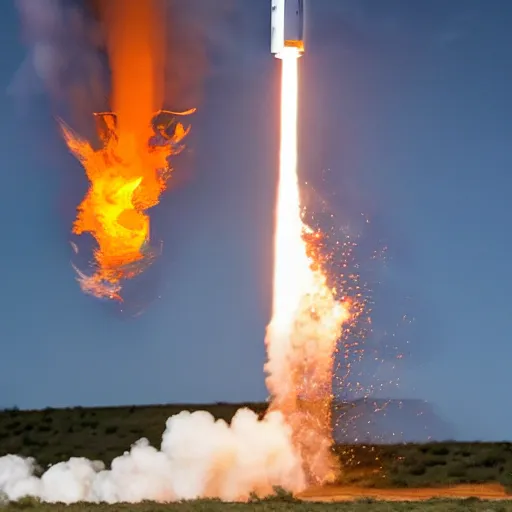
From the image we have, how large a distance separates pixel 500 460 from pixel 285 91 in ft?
99.2

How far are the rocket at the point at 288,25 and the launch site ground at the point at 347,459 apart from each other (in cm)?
1225

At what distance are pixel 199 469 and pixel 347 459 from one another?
2164cm

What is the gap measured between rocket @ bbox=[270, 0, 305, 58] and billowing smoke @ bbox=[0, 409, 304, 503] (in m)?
10.8

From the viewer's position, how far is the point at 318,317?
42.2 meters

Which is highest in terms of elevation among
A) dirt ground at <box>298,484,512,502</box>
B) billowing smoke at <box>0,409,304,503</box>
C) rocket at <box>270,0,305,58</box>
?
rocket at <box>270,0,305,58</box>

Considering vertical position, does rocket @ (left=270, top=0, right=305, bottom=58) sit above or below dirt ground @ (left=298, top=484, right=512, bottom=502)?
above

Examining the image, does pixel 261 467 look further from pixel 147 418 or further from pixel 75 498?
pixel 147 418

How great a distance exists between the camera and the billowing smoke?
135 feet

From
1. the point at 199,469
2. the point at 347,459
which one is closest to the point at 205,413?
the point at 199,469

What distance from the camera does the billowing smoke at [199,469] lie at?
41281 millimetres

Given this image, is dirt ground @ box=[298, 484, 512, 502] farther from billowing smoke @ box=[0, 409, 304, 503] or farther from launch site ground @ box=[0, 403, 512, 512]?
billowing smoke @ box=[0, 409, 304, 503]

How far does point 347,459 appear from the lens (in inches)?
2440

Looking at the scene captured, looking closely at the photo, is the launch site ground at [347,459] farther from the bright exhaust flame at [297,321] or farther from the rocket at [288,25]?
the rocket at [288,25]

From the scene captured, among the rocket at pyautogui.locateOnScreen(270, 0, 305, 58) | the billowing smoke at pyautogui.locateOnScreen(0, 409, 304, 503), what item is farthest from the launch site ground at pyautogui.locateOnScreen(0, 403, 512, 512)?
the rocket at pyautogui.locateOnScreen(270, 0, 305, 58)
